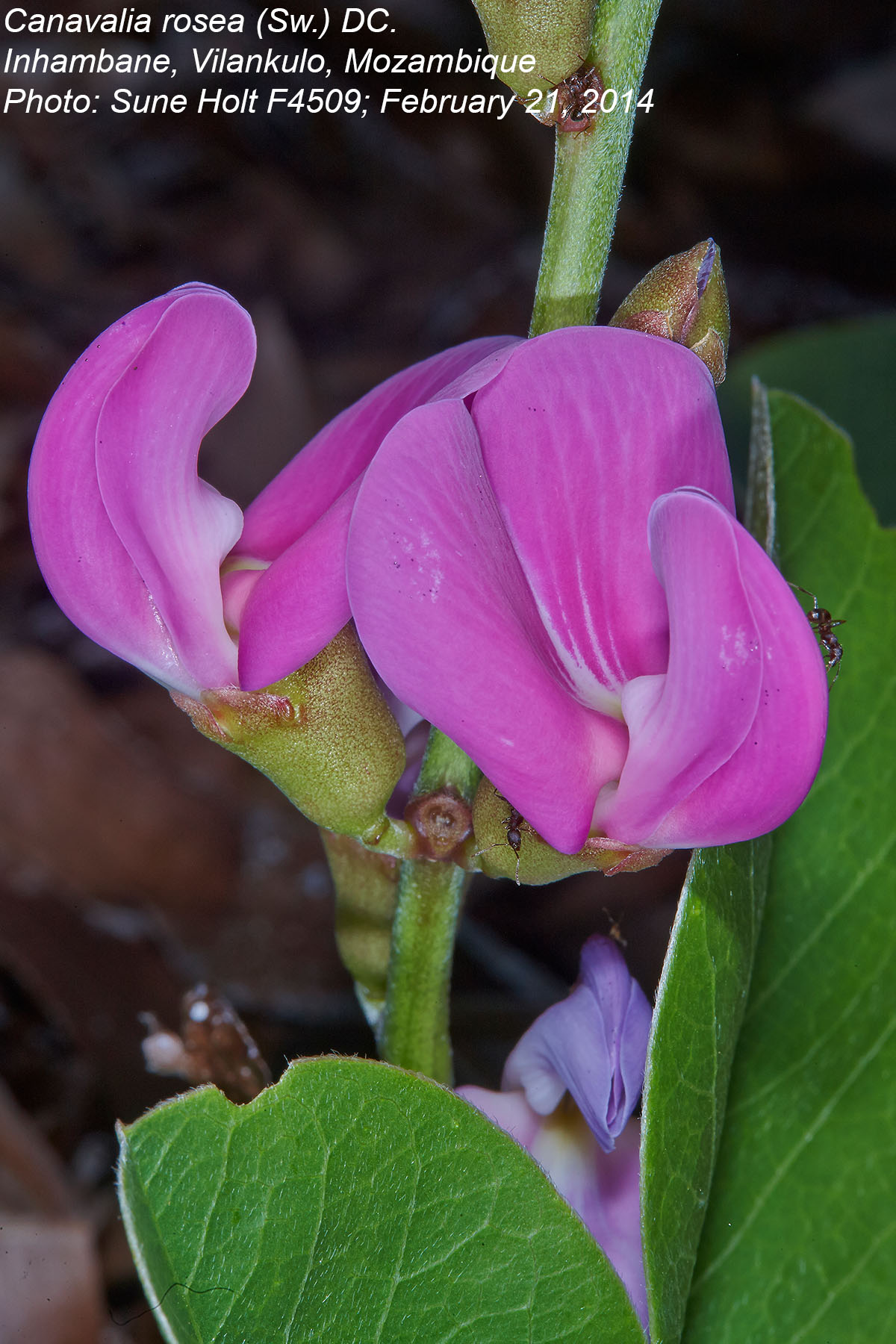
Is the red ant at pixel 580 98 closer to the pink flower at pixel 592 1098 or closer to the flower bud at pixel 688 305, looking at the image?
the flower bud at pixel 688 305

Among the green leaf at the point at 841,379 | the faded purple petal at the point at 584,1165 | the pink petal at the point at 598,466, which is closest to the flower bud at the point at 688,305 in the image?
the pink petal at the point at 598,466

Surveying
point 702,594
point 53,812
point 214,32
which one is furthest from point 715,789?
point 214,32

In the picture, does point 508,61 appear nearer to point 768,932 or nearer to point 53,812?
point 768,932

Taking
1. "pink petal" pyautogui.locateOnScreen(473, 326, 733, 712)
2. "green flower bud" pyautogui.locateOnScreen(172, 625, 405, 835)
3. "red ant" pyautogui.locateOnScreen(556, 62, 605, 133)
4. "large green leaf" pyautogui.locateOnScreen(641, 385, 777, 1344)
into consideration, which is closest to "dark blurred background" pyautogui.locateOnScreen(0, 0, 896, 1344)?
"large green leaf" pyautogui.locateOnScreen(641, 385, 777, 1344)

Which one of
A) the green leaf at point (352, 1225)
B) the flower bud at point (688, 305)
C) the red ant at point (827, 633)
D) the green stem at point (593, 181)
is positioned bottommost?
the green leaf at point (352, 1225)

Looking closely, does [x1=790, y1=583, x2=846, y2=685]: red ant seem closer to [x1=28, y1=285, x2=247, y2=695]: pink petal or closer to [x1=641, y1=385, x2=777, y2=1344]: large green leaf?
[x1=641, y1=385, x2=777, y2=1344]: large green leaf

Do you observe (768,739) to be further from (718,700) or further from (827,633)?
(827,633)
